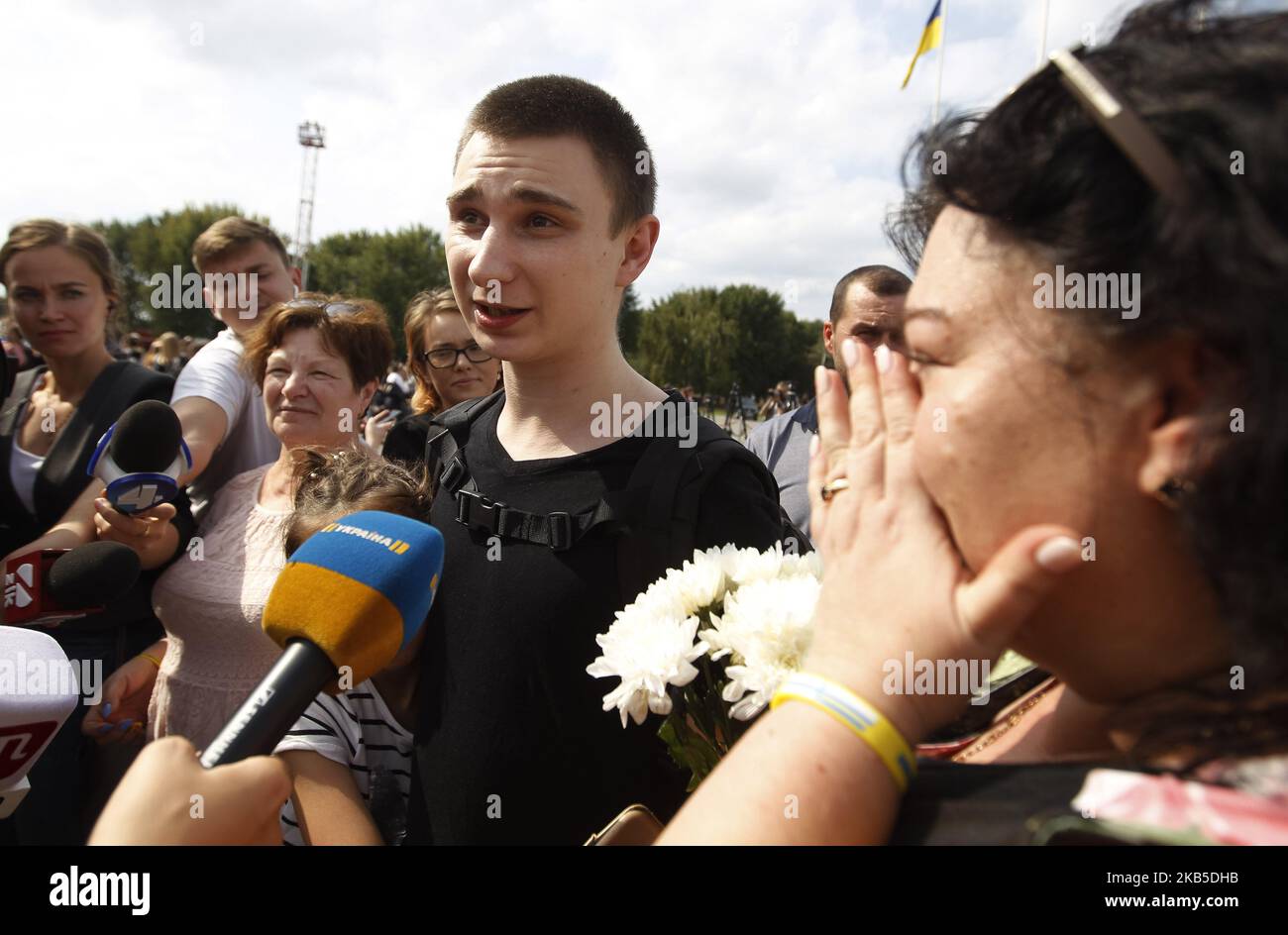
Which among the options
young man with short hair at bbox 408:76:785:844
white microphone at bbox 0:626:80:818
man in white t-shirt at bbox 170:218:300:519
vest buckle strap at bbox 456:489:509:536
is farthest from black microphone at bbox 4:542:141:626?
vest buckle strap at bbox 456:489:509:536

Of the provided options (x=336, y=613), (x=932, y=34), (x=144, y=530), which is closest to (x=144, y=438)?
(x=144, y=530)

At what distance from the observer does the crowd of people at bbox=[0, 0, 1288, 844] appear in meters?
0.94

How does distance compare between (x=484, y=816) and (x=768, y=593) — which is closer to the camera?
(x=768, y=593)

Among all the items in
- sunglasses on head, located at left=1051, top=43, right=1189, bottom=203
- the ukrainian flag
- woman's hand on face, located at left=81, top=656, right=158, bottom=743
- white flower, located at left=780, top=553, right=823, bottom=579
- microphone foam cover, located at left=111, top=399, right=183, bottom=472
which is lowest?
woman's hand on face, located at left=81, top=656, right=158, bottom=743

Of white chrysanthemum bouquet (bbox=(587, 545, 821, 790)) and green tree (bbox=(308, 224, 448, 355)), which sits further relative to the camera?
green tree (bbox=(308, 224, 448, 355))

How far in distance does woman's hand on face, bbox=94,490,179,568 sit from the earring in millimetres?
3019

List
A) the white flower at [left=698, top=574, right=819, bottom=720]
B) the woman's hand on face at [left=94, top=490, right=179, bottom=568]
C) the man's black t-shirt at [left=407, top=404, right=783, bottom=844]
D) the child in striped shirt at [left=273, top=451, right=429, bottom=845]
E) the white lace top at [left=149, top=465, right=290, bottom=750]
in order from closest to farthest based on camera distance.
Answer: the white flower at [left=698, top=574, right=819, bottom=720]
the man's black t-shirt at [left=407, top=404, right=783, bottom=844]
the child in striped shirt at [left=273, top=451, right=429, bottom=845]
the woman's hand on face at [left=94, top=490, right=179, bottom=568]
the white lace top at [left=149, top=465, right=290, bottom=750]

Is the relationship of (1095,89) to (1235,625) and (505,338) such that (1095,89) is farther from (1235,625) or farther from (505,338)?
(505,338)

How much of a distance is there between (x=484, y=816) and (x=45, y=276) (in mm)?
3447

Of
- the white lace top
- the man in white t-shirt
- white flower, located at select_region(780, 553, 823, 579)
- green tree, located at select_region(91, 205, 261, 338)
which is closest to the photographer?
white flower, located at select_region(780, 553, 823, 579)

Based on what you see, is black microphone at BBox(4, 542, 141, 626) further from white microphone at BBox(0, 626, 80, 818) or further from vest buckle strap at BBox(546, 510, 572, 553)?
vest buckle strap at BBox(546, 510, 572, 553)

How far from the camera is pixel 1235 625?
0.94 metres

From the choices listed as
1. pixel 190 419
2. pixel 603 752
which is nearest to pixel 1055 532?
pixel 603 752

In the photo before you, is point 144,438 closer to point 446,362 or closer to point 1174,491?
point 446,362
